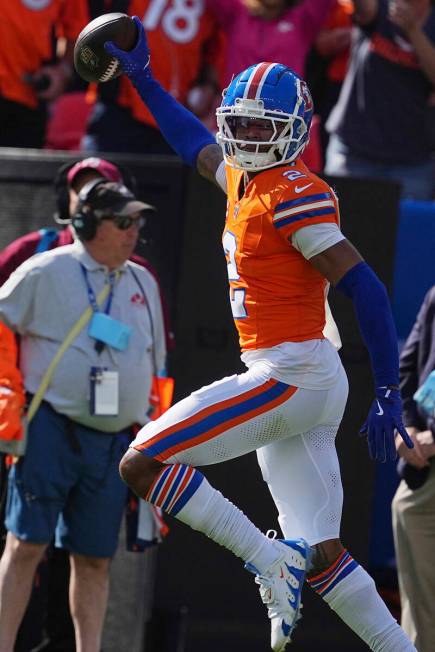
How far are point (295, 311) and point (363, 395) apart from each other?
1854 millimetres

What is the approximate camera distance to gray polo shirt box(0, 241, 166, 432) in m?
5.17

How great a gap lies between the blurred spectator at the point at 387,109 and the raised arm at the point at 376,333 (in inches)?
122

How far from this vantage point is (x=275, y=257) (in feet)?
13.5

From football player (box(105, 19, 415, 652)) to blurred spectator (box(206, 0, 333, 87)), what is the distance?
2.90 metres

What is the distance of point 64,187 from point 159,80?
1792 millimetres

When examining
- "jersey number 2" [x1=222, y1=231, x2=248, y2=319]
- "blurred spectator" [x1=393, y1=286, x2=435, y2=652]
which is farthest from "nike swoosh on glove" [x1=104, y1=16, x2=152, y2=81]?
"blurred spectator" [x1=393, y1=286, x2=435, y2=652]

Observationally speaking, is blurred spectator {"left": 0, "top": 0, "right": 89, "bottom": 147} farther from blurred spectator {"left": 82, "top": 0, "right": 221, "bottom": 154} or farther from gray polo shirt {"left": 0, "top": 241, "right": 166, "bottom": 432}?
gray polo shirt {"left": 0, "top": 241, "right": 166, "bottom": 432}

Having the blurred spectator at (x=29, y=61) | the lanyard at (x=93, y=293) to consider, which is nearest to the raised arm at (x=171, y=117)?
the lanyard at (x=93, y=293)

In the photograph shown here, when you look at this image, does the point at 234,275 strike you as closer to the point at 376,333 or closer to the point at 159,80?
the point at 376,333

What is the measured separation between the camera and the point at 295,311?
4188 millimetres

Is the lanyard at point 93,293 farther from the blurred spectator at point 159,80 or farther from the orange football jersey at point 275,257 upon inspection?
the blurred spectator at point 159,80

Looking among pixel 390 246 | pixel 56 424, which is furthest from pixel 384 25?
pixel 56 424

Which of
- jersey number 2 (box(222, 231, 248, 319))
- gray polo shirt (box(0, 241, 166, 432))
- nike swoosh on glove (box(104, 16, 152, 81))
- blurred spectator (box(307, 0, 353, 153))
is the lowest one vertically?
gray polo shirt (box(0, 241, 166, 432))

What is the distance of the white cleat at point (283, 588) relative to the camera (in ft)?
13.4
